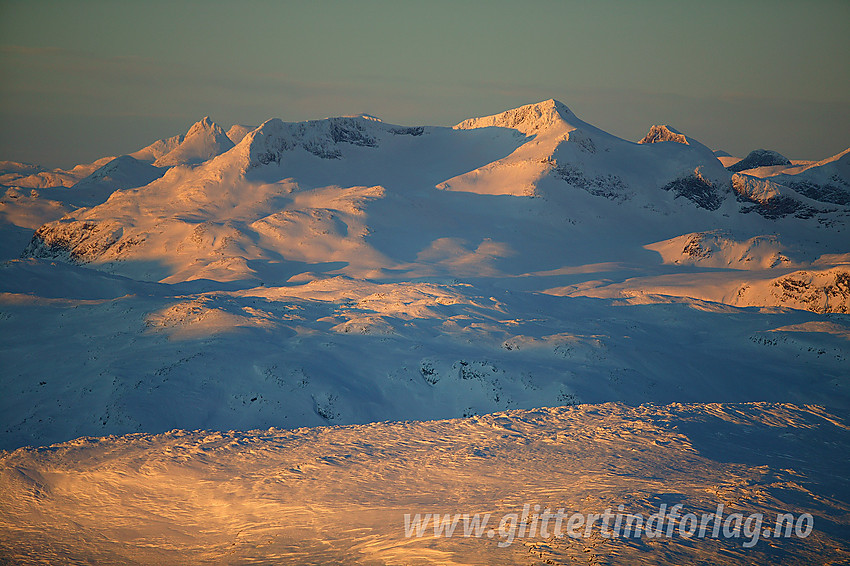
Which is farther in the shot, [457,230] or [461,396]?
[457,230]

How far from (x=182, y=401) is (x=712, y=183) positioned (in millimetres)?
95630

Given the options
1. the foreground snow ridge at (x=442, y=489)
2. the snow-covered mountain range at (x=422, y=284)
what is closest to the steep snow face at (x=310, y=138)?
the snow-covered mountain range at (x=422, y=284)

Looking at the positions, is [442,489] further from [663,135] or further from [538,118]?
[663,135]

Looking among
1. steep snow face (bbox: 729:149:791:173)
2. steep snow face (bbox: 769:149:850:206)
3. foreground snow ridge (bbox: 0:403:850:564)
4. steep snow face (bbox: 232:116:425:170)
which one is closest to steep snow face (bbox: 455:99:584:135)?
steep snow face (bbox: 232:116:425:170)

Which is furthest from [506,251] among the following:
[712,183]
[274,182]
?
[712,183]

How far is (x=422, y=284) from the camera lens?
44.7 meters

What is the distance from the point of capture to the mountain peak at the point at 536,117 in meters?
114

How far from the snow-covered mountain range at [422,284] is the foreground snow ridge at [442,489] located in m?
8.16

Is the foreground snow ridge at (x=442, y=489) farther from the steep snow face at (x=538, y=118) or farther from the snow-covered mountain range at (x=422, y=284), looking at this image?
the steep snow face at (x=538, y=118)

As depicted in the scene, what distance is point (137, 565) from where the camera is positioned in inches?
440

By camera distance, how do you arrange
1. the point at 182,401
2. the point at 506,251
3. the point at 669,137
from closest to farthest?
the point at 182,401, the point at 506,251, the point at 669,137

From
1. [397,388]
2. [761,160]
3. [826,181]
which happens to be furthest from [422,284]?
[761,160]

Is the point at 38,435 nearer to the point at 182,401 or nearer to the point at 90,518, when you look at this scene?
the point at 182,401

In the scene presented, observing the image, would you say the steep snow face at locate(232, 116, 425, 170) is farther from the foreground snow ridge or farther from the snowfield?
the foreground snow ridge
